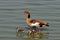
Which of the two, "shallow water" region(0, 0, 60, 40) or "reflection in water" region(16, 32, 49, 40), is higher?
"shallow water" region(0, 0, 60, 40)

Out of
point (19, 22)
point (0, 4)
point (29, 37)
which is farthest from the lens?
point (0, 4)

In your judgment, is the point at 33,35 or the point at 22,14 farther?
the point at 22,14

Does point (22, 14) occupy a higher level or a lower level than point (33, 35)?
higher

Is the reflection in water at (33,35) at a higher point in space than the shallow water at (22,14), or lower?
lower

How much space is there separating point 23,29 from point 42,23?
0.98 meters

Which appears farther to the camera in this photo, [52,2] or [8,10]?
[52,2]

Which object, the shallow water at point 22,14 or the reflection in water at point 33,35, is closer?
the reflection in water at point 33,35

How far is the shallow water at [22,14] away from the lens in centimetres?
1529

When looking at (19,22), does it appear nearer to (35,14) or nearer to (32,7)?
(35,14)

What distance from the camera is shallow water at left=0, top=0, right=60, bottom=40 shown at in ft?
50.2

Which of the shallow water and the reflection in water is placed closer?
the reflection in water

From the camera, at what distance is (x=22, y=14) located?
18.7 m

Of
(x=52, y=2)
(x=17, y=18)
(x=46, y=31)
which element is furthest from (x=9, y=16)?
(x=52, y=2)

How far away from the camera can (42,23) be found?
16047mm
